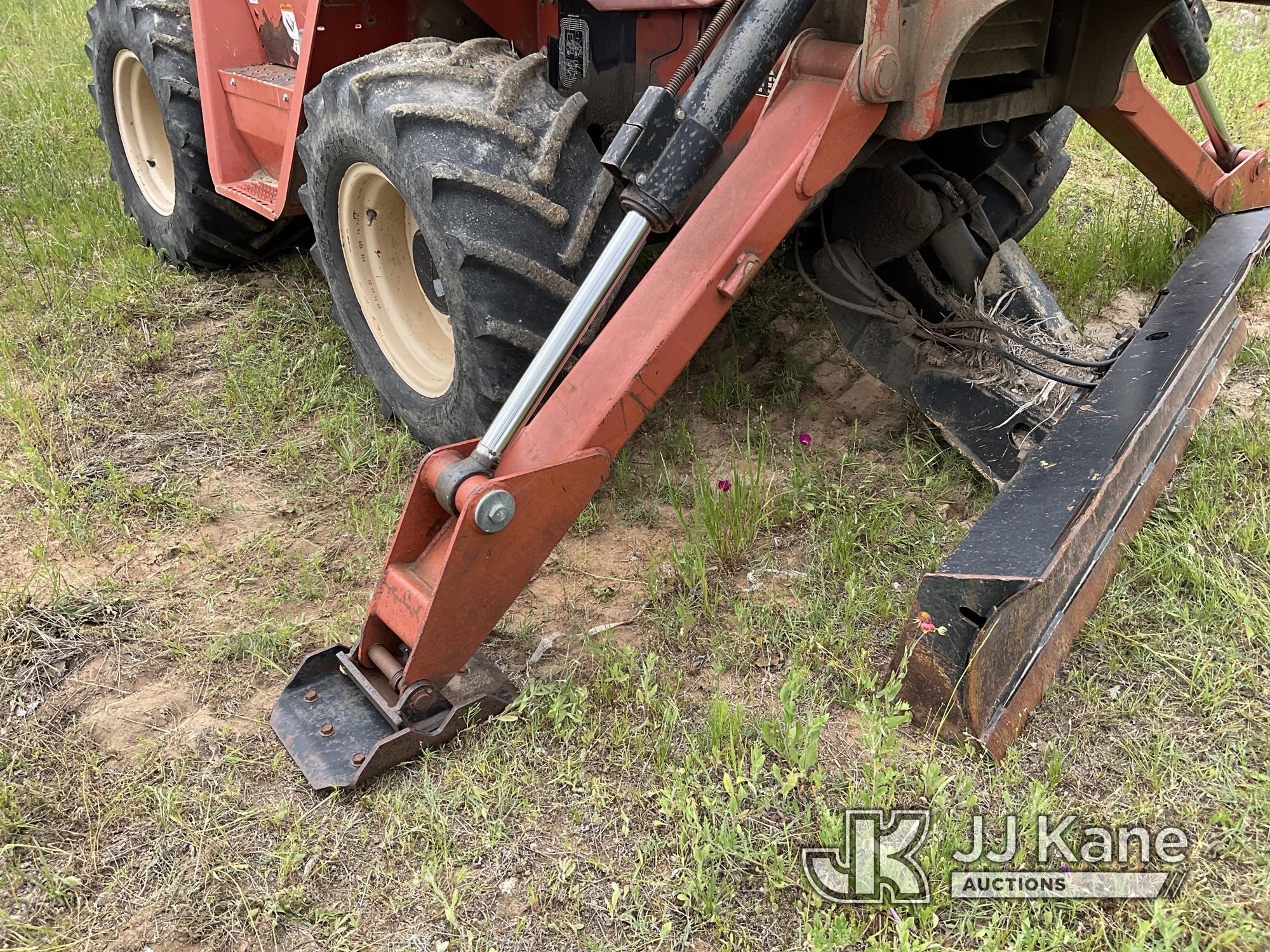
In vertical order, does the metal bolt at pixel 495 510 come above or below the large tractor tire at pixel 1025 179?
below

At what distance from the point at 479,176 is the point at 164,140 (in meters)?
2.92

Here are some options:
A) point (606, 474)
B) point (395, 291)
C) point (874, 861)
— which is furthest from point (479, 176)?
point (874, 861)

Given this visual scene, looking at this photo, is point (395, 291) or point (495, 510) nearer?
point (495, 510)

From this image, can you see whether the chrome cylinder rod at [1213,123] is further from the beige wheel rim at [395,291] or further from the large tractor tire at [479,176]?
the beige wheel rim at [395,291]

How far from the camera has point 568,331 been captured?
5.84ft

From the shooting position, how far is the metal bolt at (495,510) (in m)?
1.73

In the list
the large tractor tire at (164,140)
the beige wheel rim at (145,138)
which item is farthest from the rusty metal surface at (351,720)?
the beige wheel rim at (145,138)

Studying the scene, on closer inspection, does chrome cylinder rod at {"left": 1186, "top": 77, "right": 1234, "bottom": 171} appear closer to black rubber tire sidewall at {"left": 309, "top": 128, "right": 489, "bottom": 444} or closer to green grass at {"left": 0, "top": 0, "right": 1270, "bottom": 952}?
green grass at {"left": 0, "top": 0, "right": 1270, "bottom": 952}

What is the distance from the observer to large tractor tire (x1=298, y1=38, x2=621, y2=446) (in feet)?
7.01

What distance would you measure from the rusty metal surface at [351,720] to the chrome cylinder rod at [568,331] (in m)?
0.49

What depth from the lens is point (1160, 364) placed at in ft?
7.89

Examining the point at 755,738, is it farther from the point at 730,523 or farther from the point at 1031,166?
the point at 1031,166

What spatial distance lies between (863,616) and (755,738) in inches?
18.7

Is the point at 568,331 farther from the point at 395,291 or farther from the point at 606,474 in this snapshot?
the point at 395,291
